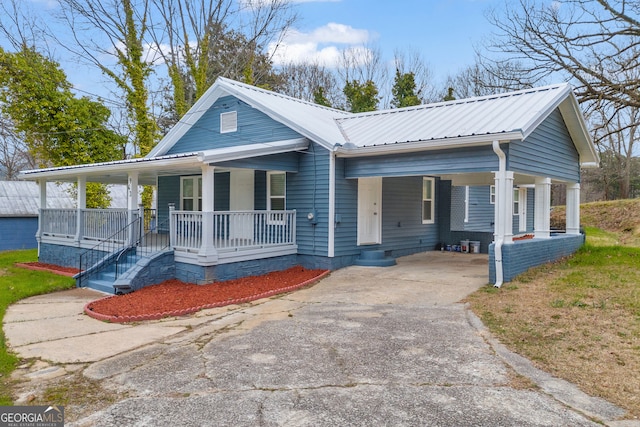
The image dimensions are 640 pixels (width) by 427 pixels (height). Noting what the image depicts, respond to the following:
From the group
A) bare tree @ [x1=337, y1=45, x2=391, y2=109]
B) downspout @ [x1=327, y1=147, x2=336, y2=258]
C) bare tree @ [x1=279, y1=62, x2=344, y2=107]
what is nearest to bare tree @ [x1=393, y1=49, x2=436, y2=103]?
bare tree @ [x1=337, y1=45, x2=391, y2=109]

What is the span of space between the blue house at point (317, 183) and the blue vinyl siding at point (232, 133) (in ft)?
0.15

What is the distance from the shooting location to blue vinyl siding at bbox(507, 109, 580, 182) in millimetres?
9841

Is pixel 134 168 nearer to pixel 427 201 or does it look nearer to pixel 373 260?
pixel 373 260

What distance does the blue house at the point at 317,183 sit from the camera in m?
9.90

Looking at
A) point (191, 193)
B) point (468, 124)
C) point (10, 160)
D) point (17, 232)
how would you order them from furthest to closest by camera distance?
point (10, 160) < point (17, 232) < point (191, 193) < point (468, 124)

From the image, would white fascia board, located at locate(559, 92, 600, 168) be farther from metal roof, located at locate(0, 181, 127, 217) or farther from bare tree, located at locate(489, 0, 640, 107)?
metal roof, located at locate(0, 181, 127, 217)

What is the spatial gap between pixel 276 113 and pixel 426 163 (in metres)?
4.27

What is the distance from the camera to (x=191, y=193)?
1530 centimetres

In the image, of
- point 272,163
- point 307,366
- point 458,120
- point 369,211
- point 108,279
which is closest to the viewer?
point 307,366

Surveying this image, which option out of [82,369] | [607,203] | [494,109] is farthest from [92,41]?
[607,203]

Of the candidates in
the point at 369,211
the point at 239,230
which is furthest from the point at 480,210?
the point at 239,230

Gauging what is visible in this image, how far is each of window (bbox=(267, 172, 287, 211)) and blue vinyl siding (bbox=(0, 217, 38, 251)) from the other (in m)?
16.5

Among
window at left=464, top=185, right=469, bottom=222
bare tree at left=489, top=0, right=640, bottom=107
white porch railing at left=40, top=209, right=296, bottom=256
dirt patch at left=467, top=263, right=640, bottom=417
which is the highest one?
bare tree at left=489, top=0, right=640, bottom=107

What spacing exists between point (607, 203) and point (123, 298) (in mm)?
26098
